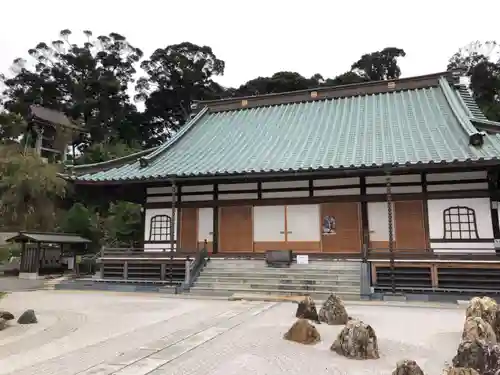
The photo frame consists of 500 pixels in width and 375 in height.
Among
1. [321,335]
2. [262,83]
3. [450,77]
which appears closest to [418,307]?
[321,335]

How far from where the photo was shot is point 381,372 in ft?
15.5

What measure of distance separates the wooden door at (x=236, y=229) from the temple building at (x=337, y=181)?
0.04 metres

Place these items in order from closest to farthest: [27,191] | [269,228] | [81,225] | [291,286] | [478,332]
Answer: [478,332] → [291,286] → [269,228] → [27,191] → [81,225]

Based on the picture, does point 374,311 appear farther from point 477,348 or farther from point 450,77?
point 450,77

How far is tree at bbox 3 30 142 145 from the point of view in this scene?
48594mm

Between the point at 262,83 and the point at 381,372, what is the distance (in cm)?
4579

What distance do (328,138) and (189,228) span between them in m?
6.56

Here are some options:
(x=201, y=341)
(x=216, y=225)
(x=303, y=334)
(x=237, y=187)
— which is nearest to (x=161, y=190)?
(x=216, y=225)

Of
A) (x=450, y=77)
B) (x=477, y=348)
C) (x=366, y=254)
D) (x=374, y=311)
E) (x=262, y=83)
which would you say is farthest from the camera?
(x=262, y=83)

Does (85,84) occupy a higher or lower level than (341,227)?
higher

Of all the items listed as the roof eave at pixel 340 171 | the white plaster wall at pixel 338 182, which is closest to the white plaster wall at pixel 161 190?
the roof eave at pixel 340 171

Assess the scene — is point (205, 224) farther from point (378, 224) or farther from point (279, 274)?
point (378, 224)

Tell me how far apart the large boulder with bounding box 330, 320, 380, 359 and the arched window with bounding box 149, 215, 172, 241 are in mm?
10992

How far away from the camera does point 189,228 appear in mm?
15648
